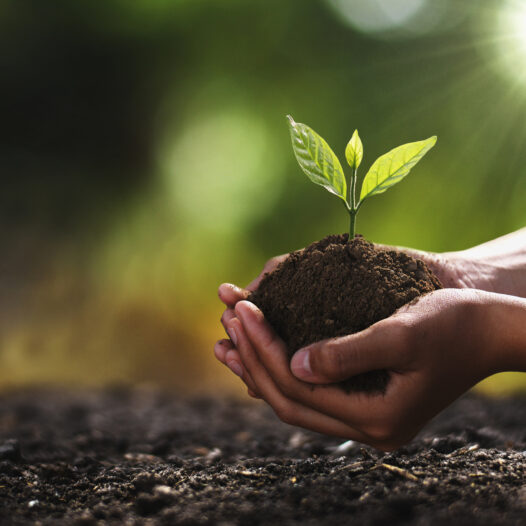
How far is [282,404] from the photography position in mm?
1535

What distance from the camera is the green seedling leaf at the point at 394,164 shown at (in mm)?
1585

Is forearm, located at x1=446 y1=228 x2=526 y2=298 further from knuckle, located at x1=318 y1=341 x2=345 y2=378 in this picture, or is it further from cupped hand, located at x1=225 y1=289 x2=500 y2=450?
knuckle, located at x1=318 y1=341 x2=345 y2=378

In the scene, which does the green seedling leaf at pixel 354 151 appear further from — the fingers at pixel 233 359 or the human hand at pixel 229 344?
the fingers at pixel 233 359

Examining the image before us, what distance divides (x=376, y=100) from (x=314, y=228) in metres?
1.05

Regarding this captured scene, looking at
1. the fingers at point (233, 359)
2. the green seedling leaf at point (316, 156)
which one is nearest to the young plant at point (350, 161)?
the green seedling leaf at point (316, 156)

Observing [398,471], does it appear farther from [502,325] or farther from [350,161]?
[350,161]

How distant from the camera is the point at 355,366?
1.30m

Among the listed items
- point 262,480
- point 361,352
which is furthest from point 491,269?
point 262,480

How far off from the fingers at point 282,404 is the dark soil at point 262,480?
12 cm

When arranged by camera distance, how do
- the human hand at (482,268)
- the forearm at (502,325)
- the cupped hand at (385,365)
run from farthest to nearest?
the human hand at (482,268) → the forearm at (502,325) → the cupped hand at (385,365)

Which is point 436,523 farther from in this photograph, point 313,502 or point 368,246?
point 368,246

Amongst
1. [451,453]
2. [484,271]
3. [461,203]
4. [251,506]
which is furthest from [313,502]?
[461,203]

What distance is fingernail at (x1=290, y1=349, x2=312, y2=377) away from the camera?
4.40 feet

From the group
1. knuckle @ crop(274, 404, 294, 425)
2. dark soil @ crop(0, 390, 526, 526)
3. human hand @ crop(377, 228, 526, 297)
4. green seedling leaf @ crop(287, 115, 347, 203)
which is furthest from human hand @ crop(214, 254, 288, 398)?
human hand @ crop(377, 228, 526, 297)
